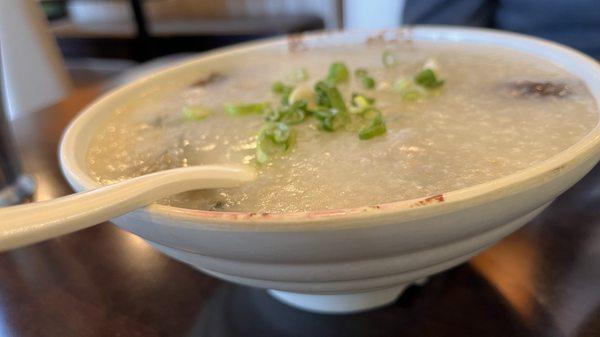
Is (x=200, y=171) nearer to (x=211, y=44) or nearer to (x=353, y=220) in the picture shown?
(x=353, y=220)

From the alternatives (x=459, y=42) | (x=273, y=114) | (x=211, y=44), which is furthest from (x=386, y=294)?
(x=211, y=44)

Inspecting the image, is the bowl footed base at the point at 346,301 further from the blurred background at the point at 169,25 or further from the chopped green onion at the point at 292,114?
the blurred background at the point at 169,25

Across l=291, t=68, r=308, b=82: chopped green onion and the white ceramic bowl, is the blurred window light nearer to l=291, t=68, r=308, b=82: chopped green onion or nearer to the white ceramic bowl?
l=291, t=68, r=308, b=82: chopped green onion

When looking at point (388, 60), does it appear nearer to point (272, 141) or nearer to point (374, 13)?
point (272, 141)

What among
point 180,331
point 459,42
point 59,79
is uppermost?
point 459,42

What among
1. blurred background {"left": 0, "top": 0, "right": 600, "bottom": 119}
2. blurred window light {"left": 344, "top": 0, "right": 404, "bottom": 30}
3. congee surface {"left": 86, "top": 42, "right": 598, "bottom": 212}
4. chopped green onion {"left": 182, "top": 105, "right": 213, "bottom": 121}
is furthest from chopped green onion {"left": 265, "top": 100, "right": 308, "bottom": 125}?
blurred window light {"left": 344, "top": 0, "right": 404, "bottom": 30}
